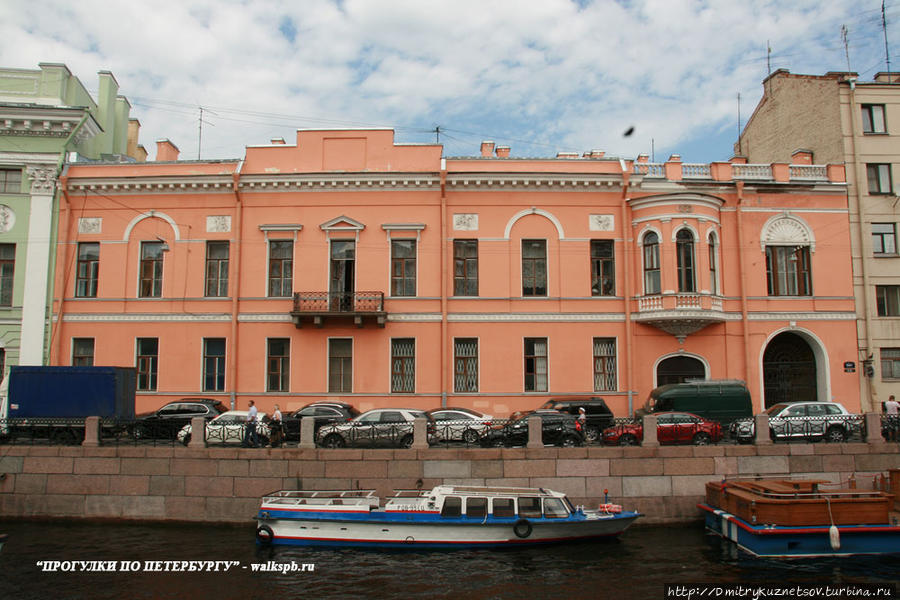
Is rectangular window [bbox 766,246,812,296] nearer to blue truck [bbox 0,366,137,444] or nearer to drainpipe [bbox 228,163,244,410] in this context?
drainpipe [bbox 228,163,244,410]

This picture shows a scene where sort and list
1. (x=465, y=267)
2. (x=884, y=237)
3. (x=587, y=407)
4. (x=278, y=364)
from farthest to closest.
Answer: (x=884, y=237) < (x=465, y=267) < (x=278, y=364) < (x=587, y=407)

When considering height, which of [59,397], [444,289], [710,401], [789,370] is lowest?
[710,401]

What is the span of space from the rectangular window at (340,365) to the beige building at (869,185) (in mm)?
17629

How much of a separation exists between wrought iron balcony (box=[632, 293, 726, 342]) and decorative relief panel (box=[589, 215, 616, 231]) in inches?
113

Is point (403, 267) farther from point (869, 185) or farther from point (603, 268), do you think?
point (869, 185)

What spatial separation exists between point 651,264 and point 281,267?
44.2 feet

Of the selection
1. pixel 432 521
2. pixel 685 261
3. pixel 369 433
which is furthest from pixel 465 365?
pixel 432 521

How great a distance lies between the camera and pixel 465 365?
2322 cm

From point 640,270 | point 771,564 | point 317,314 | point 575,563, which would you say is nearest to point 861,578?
point 771,564

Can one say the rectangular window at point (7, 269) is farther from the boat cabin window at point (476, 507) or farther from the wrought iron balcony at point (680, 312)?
the wrought iron balcony at point (680, 312)

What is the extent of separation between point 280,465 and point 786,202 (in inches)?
796

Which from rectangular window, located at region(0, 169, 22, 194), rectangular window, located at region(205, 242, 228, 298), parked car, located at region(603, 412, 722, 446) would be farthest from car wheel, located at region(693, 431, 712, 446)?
rectangular window, located at region(0, 169, 22, 194)

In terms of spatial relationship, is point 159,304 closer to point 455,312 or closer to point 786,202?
point 455,312

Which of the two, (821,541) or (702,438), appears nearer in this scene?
(821,541)
